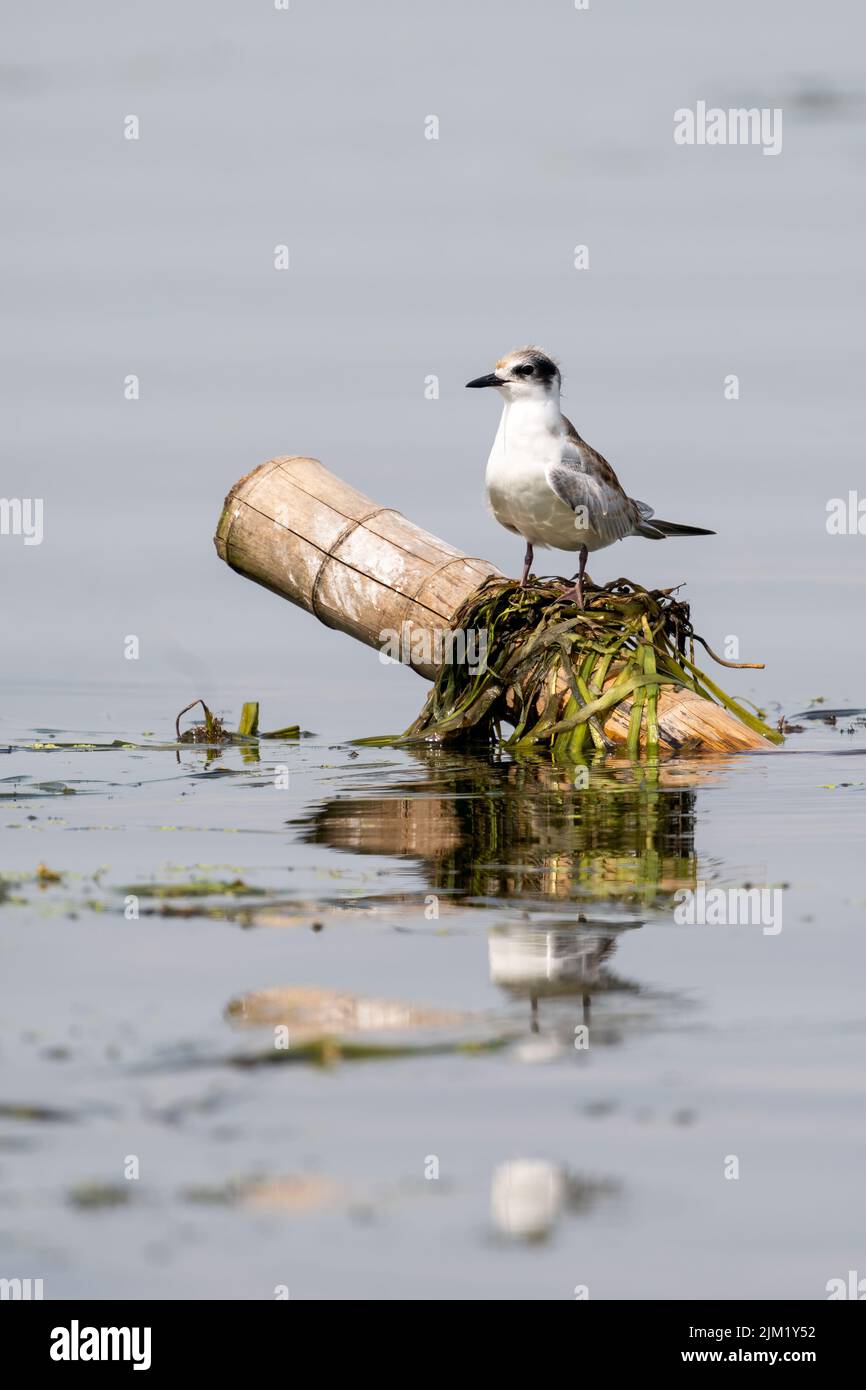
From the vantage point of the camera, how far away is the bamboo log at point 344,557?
11703 mm

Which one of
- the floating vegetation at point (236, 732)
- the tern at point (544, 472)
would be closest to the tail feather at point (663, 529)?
the tern at point (544, 472)

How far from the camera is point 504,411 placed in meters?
11.3

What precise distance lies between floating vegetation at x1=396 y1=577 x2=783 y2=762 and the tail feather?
3.01ft

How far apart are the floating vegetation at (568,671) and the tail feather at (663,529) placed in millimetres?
918

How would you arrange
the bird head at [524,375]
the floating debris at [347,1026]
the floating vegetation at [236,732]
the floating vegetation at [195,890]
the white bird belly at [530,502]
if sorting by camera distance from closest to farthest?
the floating debris at [347,1026], the floating vegetation at [195,890], the white bird belly at [530,502], the bird head at [524,375], the floating vegetation at [236,732]

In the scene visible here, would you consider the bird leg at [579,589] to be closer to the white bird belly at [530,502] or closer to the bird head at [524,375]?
the white bird belly at [530,502]

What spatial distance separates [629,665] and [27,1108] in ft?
21.3

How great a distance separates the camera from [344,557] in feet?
39.2

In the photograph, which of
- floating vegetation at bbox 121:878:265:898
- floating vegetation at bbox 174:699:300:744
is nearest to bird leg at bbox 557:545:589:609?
floating vegetation at bbox 174:699:300:744

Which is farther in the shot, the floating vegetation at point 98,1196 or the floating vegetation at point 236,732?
the floating vegetation at point 236,732

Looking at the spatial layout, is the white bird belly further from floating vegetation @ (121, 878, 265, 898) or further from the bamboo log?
floating vegetation @ (121, 878, 265, 898)
